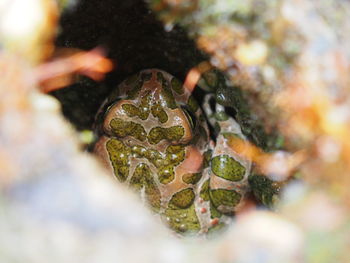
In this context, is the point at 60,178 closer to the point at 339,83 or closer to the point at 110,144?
the point at 339,83

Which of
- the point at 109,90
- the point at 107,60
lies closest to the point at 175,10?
the point at 107,60

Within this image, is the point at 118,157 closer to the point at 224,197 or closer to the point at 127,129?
the point at 127,129

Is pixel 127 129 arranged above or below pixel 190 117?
below

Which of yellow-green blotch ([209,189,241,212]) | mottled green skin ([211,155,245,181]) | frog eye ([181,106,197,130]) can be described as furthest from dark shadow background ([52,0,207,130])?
yellow-green blotch ([209,189,241,212])

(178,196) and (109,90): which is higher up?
(109,90)

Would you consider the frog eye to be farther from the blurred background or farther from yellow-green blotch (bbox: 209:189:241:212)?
the blurred background

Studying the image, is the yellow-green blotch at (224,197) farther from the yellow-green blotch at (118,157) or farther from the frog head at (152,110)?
the yellow-green blotch at (118,157)

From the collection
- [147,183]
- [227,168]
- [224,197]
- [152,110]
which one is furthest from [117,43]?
[224,197]
